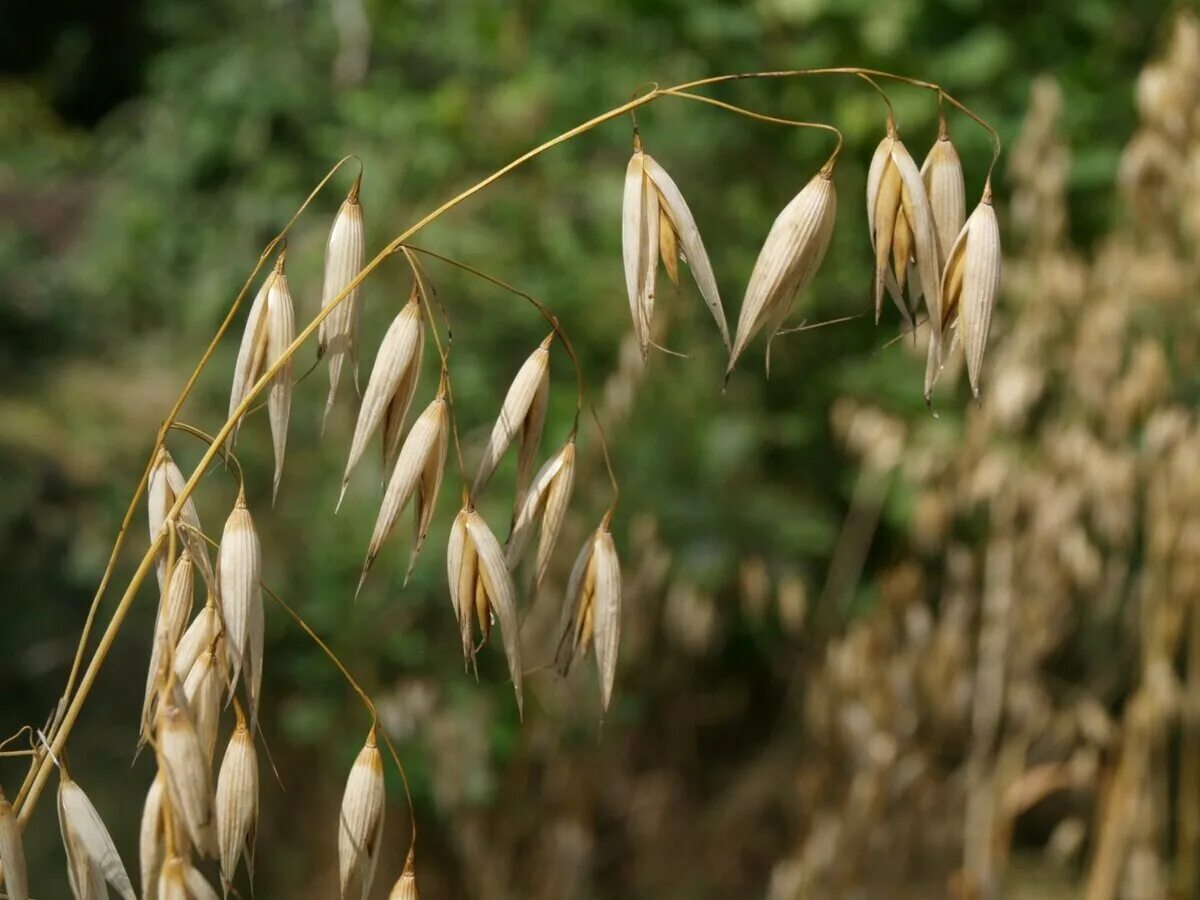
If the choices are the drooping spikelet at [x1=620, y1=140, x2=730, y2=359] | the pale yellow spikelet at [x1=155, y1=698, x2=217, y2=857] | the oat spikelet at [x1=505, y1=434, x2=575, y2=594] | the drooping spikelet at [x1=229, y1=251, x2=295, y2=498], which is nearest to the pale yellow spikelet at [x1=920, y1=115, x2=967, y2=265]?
the drooping spikelet at [x1=620, y1=140, x2=730, y2=359]

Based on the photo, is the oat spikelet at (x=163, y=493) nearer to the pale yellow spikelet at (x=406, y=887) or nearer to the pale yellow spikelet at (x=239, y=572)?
the pale yellow spikelet at (x=239, y=572)

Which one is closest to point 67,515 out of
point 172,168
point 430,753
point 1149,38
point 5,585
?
point 5,585

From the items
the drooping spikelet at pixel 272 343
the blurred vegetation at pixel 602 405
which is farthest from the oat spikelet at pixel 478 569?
the blurred vegetation at pixel 602 405

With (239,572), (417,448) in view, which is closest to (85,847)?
(239,572)

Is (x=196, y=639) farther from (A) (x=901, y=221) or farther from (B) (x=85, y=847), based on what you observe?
(A) (x=901, y=221)

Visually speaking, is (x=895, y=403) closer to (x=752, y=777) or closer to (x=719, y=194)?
(x=719, y=194)

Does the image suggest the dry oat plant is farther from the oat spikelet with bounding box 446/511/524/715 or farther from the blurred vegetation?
the blurred vegetation
